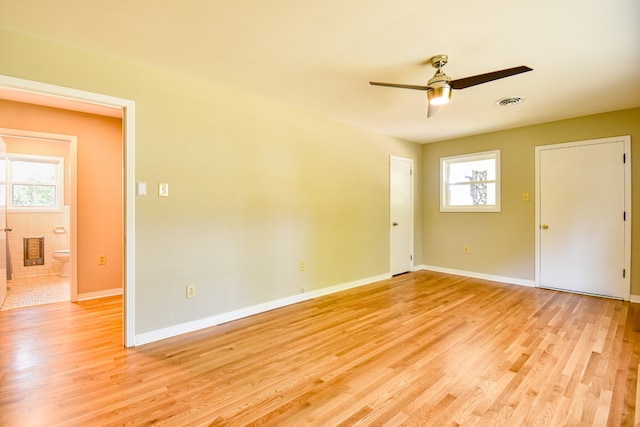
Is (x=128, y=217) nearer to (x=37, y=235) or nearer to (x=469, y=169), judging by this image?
(x=37, y=235)

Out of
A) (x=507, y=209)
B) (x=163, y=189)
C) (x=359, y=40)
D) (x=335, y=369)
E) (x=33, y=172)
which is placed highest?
(x=359, y=40)

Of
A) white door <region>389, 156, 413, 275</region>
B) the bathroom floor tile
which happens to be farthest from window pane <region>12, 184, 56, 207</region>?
white door <region>389, 156, 413, 275</region>

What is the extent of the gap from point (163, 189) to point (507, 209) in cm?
471

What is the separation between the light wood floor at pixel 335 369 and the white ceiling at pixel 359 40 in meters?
2.35

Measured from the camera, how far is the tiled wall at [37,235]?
4.84 metres

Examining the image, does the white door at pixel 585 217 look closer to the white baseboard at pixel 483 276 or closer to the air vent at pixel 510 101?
the white baseboard at pixel 483 276

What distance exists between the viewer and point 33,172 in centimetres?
507

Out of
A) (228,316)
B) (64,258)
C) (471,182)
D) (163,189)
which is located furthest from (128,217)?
(471,182)

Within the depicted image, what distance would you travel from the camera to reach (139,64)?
2549 mm

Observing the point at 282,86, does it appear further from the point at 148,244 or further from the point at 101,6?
the point at 148,244

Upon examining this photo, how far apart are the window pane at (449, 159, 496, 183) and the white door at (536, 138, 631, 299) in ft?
2.11

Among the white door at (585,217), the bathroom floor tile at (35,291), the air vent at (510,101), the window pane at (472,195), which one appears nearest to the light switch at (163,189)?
the bathroom floor tile at (35,291)

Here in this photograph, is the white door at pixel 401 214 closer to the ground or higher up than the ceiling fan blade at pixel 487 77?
closer to the ground

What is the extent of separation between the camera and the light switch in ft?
8.70
